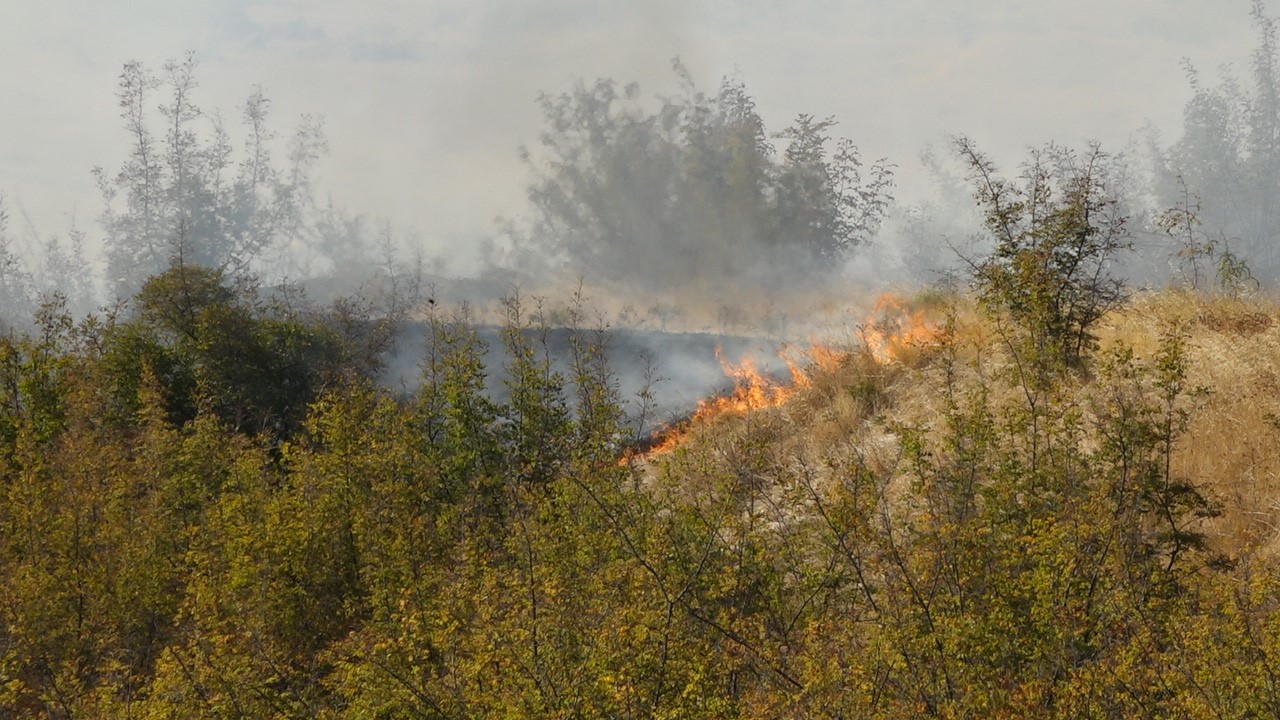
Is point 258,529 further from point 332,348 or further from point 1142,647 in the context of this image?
point 332,348

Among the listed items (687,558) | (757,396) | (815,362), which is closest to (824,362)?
(815,362)

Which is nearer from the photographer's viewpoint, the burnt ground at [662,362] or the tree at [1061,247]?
the tree at [1061,247]

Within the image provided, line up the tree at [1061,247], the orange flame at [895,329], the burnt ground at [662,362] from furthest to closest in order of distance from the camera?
the burnt ground at [662,362], the orange flame at [895,329], the tree at [1061,247]

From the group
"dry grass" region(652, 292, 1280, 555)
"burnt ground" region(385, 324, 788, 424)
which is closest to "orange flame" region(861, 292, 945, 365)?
"dry grass" region(652, 292, 1280, 555)

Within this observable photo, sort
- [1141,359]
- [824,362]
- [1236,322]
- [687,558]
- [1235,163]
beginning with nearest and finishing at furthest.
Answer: [687,558]
[1141,359]
[1236,322]
[824,362]
[1235,163]

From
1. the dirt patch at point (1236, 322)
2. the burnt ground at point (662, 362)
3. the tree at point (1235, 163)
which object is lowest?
the burnt ground at point (662, 362)

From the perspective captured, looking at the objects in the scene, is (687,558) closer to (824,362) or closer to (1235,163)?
(824,362)

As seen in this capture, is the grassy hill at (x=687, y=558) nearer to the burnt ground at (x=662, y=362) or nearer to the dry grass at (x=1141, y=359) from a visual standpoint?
the dry grass at (x=1141, y=359)

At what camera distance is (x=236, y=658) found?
20.8ft

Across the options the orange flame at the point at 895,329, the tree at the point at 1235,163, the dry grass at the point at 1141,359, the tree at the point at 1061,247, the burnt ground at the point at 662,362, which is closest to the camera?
the dry grass at the point at 1141,359

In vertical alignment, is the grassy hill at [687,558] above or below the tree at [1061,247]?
below

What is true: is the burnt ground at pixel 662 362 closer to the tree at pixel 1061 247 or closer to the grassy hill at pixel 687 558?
the grassy hill at pixel 687 558

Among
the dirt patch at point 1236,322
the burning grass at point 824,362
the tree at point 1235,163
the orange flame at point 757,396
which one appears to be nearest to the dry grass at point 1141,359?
the dirt patch at point 1236,322

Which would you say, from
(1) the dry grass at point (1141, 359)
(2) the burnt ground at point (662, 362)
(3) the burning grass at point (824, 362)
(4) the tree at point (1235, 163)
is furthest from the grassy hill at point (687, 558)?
(4) the tree at point (1235, 163)
